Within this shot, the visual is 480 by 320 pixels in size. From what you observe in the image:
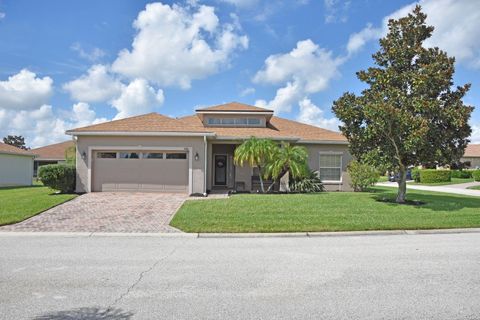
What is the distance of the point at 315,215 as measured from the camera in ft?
39.1

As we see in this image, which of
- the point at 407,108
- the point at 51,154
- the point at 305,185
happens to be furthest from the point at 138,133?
the point at 51,154

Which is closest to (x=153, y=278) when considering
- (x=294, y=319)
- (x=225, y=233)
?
(x=294, y=319)

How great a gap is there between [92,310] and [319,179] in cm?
1743

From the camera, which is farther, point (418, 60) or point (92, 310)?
point (418, 60)

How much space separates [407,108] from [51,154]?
113ft

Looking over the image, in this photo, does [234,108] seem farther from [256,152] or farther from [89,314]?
[89,314]

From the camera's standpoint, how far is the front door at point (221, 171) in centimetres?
2289

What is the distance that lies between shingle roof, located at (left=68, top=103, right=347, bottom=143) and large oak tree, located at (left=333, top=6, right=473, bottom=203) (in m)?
5.76

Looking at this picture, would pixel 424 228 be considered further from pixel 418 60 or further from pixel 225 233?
pixel 418 60

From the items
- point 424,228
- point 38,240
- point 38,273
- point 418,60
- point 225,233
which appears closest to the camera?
point 38,273

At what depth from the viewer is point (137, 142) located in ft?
60.0

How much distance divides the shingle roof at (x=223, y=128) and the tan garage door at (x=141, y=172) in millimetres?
1262

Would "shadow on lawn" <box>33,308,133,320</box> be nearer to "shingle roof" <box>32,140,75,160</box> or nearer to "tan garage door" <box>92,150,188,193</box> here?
"tan garage door" <box>92,150,188,193</box>

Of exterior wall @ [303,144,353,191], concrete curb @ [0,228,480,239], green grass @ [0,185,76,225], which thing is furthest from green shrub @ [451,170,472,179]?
green grass @ [0,185,76,225]
